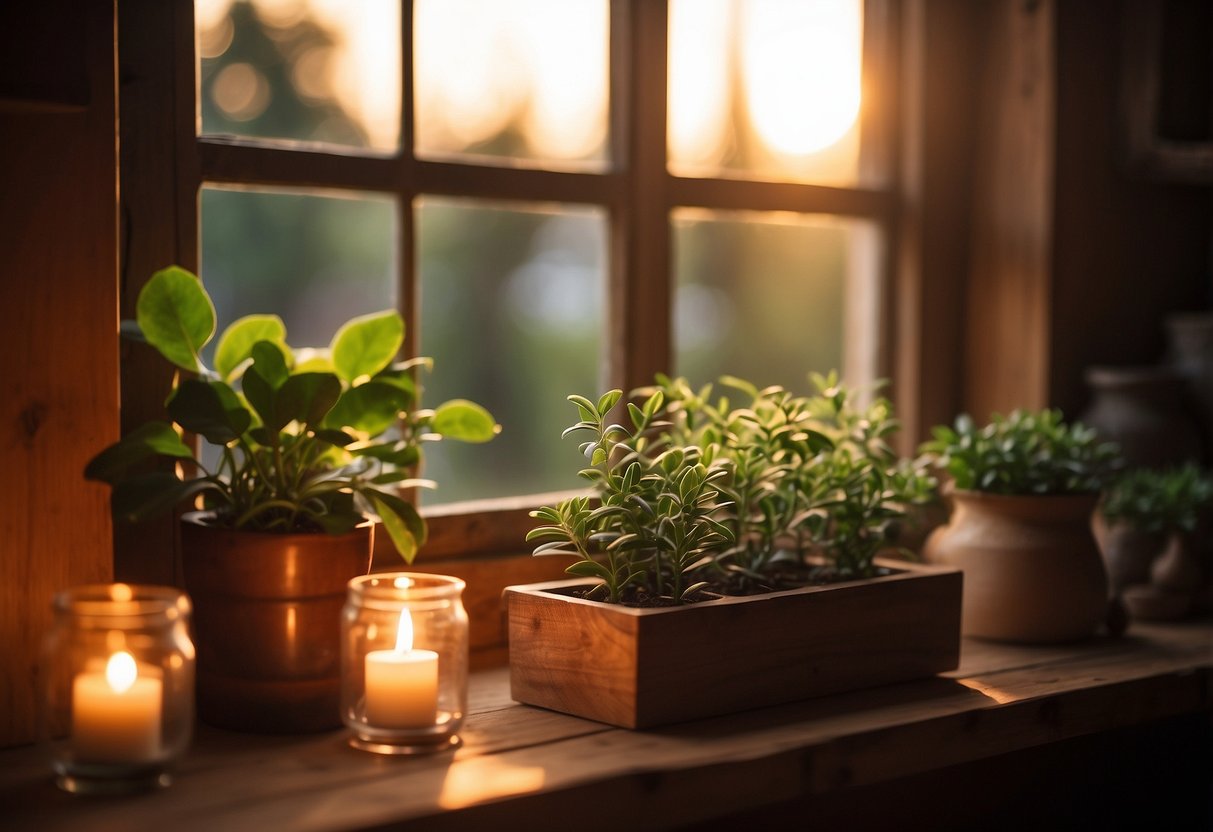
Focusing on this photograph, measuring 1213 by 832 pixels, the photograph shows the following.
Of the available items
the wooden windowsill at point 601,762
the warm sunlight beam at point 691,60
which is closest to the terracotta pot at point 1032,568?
the wooden windowsill at point 601,762

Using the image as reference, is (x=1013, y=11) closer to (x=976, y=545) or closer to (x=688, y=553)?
(x=976, y=545)

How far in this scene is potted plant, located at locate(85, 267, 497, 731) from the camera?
1.08 m

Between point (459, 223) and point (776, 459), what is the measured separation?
4.16 metres

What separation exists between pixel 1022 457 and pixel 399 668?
0.84 meters

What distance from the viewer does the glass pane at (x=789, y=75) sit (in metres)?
1.76

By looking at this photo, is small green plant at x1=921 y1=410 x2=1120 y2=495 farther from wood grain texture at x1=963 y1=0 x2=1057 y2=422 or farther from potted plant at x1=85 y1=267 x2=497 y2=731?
potted plant at x1=85 y1=267 x2=497 y2=731

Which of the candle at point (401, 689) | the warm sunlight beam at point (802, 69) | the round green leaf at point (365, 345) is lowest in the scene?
the candle at point (401, 689)

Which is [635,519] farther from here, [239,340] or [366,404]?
[239,340]

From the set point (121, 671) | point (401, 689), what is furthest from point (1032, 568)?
point (121, 671)

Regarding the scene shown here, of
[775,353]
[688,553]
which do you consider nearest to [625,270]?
[688,553]

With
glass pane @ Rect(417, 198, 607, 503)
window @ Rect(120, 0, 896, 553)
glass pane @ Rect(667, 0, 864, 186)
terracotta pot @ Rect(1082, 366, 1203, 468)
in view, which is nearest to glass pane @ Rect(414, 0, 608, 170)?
window @ Rect(120, 0, 896, 553)

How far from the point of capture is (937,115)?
1804 mm

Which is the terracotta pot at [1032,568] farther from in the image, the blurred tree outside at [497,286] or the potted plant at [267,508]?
the blurred tree outside at [497,286]

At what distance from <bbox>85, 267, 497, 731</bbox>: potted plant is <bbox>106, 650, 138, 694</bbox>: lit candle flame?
0.14m
